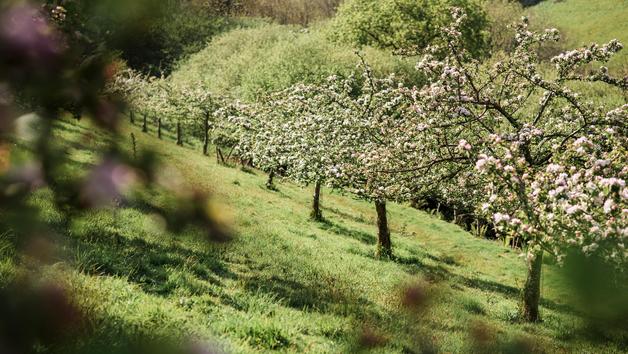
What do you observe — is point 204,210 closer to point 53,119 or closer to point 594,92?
point 53,119

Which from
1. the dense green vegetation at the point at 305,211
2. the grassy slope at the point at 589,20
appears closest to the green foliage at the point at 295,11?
the grassy slope at the point at 589,20

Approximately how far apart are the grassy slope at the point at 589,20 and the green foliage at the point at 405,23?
3756 centimetres

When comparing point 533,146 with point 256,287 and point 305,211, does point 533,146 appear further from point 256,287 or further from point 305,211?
point 305,211

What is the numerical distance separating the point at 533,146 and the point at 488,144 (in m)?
1.94

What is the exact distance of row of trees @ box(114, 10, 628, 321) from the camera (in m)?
8.67

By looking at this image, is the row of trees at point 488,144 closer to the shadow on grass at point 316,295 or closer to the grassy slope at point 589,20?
the shadow on grass at point 316,295

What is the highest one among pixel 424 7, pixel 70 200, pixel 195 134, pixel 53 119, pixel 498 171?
pixel 424 7

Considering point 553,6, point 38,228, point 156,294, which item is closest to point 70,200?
point 38,228

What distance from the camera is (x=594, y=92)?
48281mm

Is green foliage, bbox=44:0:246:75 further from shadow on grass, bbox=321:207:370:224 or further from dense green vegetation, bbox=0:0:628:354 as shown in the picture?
shadow on grass, bbox=321:207:370:224

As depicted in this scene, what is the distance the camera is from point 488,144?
11320 mm

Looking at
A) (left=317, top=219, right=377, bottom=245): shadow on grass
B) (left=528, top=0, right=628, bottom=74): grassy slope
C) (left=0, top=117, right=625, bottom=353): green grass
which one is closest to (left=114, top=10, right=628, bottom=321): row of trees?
(left=317, top=219, right=377, bottom=245): shadow on grass

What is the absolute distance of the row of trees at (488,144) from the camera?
8672 millimetres

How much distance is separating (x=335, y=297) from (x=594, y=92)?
158ft
